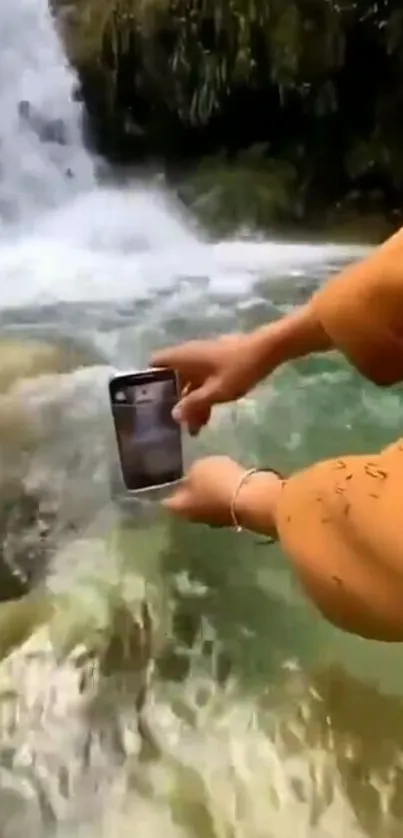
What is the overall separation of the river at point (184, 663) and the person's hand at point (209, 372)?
154 mm

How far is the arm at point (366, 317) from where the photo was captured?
1.90 ft

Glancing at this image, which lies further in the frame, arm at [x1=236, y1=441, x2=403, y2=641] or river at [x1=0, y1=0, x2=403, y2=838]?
river at [x1=0, y1=0, x2=403, y2=838]

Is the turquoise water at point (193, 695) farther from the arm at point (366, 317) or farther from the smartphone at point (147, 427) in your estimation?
the arm at point (366, 317)

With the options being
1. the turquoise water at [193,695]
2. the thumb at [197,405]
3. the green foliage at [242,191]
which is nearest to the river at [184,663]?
the turquoise water at [193,695]

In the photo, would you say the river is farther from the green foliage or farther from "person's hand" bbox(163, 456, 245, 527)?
the green foliage

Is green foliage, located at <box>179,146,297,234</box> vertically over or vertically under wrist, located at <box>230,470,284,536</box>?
over

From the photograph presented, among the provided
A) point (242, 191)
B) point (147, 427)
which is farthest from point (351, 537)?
point (242, 191)

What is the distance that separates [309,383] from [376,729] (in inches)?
23.2

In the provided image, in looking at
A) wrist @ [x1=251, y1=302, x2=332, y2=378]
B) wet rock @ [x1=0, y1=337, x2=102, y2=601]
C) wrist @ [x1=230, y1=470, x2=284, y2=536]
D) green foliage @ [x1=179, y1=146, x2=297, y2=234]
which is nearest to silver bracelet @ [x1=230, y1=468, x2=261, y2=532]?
wrist @ [x1=230, y1=470, x2=284, y2=536]

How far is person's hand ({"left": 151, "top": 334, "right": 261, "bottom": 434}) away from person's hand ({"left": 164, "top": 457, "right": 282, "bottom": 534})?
0.09 m

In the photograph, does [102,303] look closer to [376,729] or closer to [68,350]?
[68,350]

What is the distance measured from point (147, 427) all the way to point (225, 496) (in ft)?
0.81

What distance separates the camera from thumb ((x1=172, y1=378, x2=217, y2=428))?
2.52ft

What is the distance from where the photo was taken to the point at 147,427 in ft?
2.87
